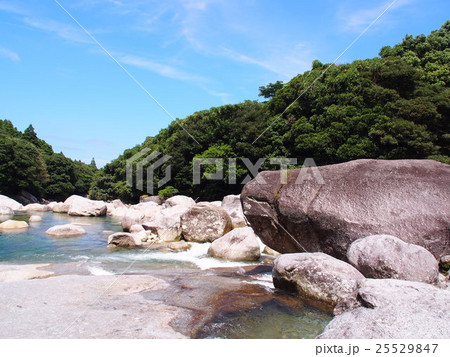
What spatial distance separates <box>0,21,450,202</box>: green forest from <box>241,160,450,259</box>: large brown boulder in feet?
56.4

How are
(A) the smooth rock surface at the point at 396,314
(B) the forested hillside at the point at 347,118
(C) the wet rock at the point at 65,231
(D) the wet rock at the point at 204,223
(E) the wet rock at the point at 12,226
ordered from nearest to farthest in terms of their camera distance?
(A) the smooth rock surface at the point at 396,314, (D) the wet rock at the point at 204,223, (C) the wet rock at the point at 65,231, (E) the wet rock at the point at 12,226, (B) the forested hillside at the point at 347,118

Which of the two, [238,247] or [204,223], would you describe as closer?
[238,247]

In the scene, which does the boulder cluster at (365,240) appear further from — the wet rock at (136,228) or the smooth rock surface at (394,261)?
the wet rock at (136,228)

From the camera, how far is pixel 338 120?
89.6ft

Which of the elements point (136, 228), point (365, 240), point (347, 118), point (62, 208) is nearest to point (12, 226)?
point (136, 228)

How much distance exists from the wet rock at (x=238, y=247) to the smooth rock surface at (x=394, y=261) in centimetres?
528

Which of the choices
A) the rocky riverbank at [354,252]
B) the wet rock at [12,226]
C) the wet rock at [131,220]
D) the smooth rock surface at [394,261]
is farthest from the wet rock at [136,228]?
the smooth rock surface at [394,261]

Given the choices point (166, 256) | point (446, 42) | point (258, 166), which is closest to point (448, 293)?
point (166, 256)

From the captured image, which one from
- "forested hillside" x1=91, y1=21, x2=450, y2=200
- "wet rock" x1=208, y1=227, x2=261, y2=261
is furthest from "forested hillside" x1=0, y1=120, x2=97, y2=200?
"wet rock" x1=208, y1=227, x2=261, y2=261

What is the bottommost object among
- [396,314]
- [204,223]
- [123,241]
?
[123,241]

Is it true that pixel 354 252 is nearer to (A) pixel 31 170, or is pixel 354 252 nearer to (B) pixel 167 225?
(B) pixel 167 225

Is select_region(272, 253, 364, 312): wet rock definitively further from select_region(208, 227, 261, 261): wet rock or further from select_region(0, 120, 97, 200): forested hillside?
select_region(0, 120, 97, 200): forested hillside

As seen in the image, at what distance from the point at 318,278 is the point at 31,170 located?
5036 centimetres

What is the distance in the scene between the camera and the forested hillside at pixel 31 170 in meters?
44.8
